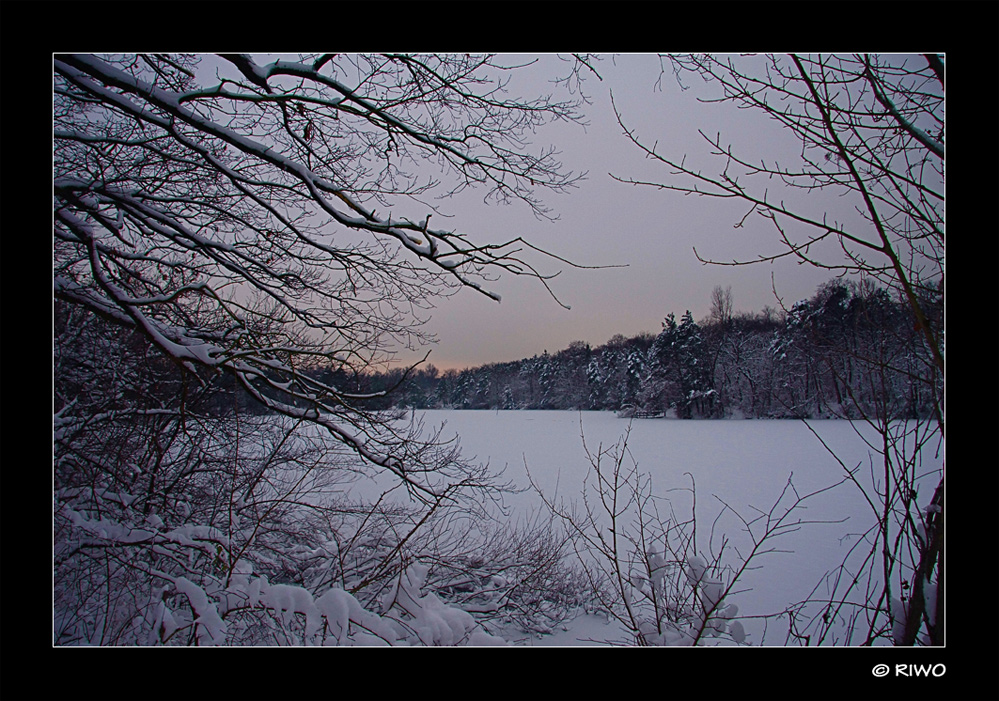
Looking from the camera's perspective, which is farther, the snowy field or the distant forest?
the snowy field

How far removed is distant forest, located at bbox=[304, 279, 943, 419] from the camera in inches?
61.6

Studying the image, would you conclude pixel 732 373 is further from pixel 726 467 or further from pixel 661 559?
pixel 661 559

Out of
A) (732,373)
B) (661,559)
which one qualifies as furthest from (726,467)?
(661,559)

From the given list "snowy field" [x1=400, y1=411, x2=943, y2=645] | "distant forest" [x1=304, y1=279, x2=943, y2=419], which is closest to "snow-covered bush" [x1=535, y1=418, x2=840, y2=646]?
"snowy field" [x1=400, y1=411, x2=943, y2=645]

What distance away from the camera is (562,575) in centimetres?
332

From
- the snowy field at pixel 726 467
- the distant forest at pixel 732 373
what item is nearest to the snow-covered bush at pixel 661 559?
the snowy field at pixel 726 467

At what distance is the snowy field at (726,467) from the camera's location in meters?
2.27

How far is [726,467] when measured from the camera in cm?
370

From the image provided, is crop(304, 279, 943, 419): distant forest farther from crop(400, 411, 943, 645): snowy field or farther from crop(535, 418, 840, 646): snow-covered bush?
crop(535, 418, 840, 646): snow-covered bush

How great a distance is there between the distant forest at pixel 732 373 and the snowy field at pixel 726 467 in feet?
0.53

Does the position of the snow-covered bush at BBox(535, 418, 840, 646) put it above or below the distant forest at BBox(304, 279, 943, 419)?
below

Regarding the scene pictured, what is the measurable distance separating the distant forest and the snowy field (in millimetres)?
160
